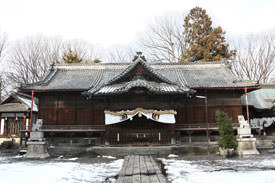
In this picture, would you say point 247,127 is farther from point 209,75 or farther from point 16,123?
point 16,123

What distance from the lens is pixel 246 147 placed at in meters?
15.3

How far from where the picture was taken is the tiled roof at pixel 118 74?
18609 mm

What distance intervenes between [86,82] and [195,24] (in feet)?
73.8

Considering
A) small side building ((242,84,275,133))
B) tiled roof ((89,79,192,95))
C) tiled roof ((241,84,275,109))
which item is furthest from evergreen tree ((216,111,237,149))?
tiled roof ((241,84,275,109))

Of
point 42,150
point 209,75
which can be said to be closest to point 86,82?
point 42,150

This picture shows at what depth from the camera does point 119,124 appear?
56.7ft

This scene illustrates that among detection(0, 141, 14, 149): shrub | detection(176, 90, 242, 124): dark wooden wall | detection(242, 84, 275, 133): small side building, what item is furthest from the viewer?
detection(242, 84, 275, 133): small side building

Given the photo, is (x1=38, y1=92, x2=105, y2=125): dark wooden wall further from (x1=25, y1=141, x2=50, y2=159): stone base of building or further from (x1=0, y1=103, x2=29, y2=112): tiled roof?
(x1=0, y1=103, x2=29, y2=112): tiled roof

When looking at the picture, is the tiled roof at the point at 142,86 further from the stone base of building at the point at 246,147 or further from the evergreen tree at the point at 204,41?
the evergreen tree at the point at 204,41

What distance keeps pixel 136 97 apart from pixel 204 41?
20.9 meters

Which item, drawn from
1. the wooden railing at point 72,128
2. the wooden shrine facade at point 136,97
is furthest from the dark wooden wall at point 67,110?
the wooden railing at point 72,128

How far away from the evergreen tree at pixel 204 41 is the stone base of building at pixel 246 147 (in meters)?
19.0

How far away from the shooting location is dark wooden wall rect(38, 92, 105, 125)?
19172mm

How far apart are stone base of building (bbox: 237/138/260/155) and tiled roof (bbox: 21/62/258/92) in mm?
4775
